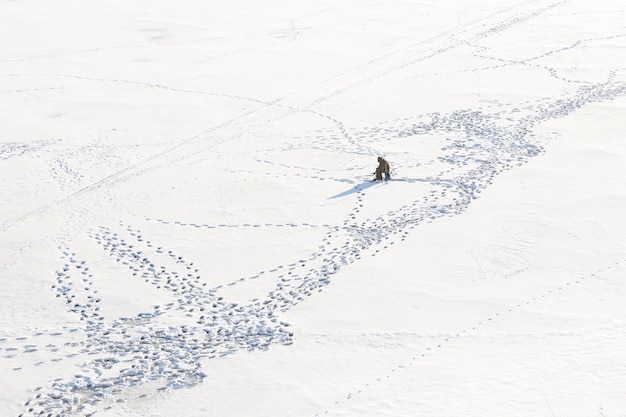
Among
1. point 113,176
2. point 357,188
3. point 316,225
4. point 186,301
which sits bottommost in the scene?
point 186,301

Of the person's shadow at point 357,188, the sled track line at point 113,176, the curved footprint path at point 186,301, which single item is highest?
the sled track line at point 113,176

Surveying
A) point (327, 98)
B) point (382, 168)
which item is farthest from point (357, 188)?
point (327, 98)

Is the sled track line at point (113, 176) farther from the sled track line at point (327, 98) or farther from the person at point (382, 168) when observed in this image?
the person at point (382, 168)

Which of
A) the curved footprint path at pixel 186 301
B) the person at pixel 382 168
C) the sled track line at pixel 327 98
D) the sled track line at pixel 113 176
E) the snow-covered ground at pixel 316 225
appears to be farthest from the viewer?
the person at pixel 382 168

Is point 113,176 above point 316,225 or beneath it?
above

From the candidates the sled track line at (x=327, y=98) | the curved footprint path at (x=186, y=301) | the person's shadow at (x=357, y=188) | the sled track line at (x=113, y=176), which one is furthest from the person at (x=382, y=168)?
the sled track line at (x=113, y=176)

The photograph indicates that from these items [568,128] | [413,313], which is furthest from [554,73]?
[413,313]

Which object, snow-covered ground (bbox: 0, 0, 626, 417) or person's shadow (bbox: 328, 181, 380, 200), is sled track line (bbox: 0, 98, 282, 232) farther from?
person's shadow (bbox: 328, 181, 380, 200)

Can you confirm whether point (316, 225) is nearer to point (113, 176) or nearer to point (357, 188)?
point (357, 188)
